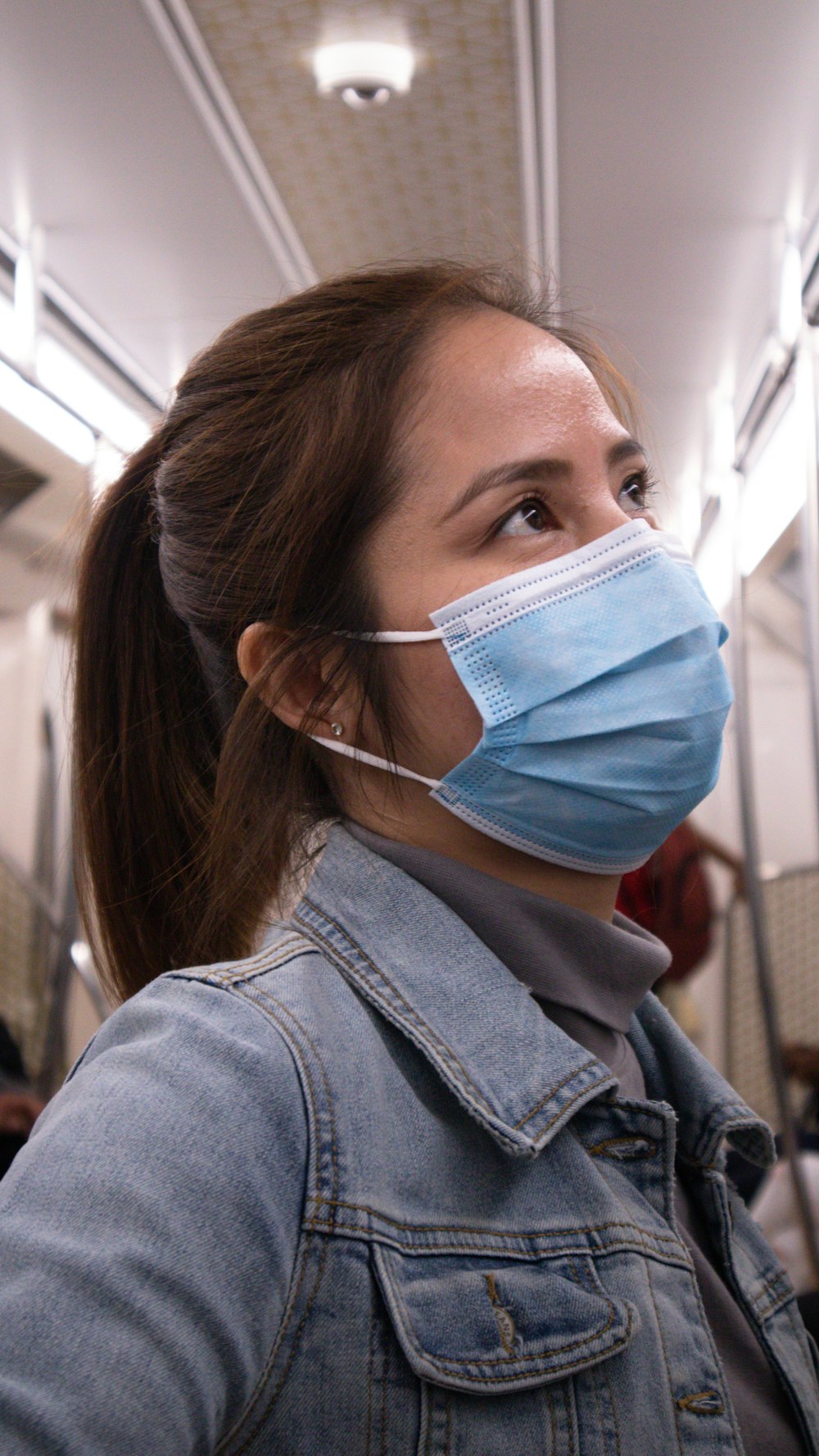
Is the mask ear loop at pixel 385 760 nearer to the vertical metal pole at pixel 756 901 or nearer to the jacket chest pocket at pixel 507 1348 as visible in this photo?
the jacket chest pocket at pixel 507 1348

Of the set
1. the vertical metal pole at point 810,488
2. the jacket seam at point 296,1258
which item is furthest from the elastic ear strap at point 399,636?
the vertical metal pole at point 810,488

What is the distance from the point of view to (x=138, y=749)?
4.99 ft

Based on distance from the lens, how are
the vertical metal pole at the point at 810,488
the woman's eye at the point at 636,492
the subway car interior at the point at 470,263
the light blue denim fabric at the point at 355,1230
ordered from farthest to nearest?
the vertical metal pole at the point at 810,488 < the subway car interior at the point at 470,263 < the woman's eye at the point at 636,492 < the light blue denim fabric at the point at 355,1230

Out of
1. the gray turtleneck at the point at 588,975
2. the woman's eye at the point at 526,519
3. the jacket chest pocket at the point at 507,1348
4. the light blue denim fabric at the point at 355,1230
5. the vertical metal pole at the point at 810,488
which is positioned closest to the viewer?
the light blue denim fabric at the point at 355,1230

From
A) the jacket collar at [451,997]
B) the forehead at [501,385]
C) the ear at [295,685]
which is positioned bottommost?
the jacket collar at [451,997]

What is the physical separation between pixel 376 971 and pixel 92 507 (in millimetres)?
860

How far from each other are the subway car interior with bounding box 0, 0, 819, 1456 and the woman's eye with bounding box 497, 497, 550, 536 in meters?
0.11

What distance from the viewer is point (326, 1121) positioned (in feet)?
3.01

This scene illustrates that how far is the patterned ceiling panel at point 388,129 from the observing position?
2.01 metres

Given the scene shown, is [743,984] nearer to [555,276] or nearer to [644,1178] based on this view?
[555,276]

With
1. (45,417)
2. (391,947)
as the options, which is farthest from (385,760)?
(45,417)

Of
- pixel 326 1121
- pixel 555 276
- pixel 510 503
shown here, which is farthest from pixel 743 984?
pixel 326 1121

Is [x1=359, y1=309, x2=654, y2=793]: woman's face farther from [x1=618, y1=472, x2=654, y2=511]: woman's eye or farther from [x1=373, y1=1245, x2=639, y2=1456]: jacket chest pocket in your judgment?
[x1=373, y1=1245, x2=639, y2=1456]: jacket chest pocket

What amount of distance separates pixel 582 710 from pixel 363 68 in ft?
4.57
